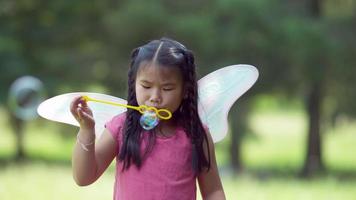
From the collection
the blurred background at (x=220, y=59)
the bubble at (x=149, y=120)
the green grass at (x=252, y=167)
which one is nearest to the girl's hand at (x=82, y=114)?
the bubble at (x=149, y=120)

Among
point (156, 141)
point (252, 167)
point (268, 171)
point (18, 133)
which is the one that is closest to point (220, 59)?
point (268, 171)

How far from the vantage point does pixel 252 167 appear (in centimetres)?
1570

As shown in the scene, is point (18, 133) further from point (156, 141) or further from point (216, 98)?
point (156, 141)

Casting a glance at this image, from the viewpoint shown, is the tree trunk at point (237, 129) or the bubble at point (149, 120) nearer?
the bubble at point (149, 120)

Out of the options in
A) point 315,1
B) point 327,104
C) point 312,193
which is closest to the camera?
point 312,193

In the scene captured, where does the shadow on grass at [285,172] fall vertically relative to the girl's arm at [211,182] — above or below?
below

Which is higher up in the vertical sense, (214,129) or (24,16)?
(214,129)

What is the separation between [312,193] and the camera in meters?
8.72

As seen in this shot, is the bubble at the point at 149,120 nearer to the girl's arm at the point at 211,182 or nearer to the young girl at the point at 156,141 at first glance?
the young girl at the point at 156,141

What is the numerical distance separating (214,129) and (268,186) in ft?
24.1

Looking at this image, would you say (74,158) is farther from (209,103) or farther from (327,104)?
(327,104)

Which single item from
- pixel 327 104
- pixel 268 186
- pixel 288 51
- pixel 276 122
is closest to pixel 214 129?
pixel 268 186

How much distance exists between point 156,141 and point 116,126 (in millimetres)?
131

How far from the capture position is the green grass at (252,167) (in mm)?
8234
